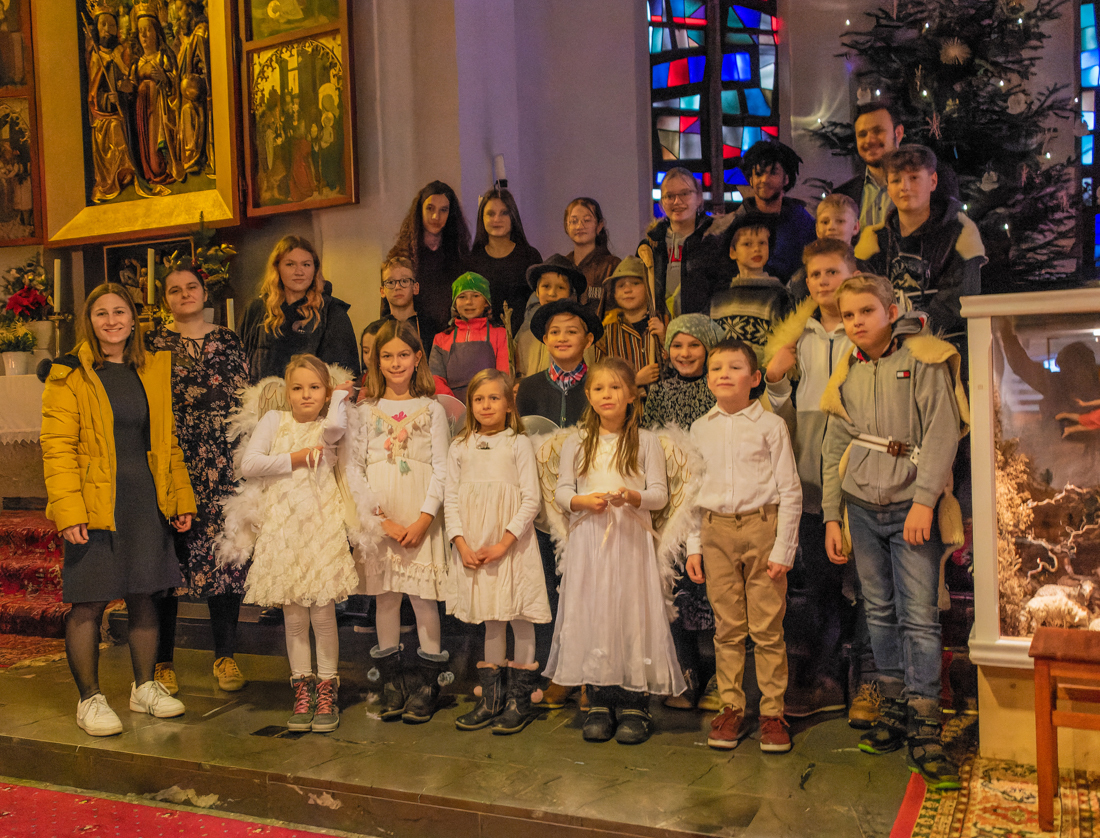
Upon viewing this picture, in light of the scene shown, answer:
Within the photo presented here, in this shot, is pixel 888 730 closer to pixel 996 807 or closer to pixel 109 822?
pixel 996 807

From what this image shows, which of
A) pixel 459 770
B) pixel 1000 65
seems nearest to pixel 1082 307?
pixel 459 770

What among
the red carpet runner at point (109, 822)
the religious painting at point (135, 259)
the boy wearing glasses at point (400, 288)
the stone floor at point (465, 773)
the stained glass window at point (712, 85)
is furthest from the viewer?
the stained glass window at point (712, 85)

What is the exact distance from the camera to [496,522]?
362 centimetres

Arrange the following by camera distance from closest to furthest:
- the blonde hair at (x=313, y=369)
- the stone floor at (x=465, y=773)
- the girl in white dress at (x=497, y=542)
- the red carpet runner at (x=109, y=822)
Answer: the stone floor at (x=465, y=773) < the red carpet runner at (x=109, y=822) < the girl in white dress at (x=497, y=542) < the blonde hair at (x=313, y=369)

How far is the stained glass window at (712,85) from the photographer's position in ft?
24.8

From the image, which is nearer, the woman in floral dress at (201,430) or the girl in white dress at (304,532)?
the girl in white dress at (304,532)

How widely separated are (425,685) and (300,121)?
425 centimetres

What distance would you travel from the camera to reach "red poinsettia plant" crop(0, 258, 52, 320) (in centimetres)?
641

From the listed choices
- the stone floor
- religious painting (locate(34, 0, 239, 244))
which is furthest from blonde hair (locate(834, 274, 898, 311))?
religious painting (locate(34, 0, 239, 244))

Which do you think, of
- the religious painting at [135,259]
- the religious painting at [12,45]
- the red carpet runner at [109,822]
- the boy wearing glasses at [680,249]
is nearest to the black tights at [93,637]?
the red carpet runner at [109,822]

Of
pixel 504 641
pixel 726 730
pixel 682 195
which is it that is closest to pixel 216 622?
pixel 504 641

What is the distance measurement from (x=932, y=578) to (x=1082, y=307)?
3.29ft

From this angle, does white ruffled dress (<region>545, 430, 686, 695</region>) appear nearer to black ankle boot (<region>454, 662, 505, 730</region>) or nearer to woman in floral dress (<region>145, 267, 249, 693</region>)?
black ankle boot (<region>454, 662, 505, 730</region>)

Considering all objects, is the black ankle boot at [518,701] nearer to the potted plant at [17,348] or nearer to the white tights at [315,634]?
the white tights at [315,634]
